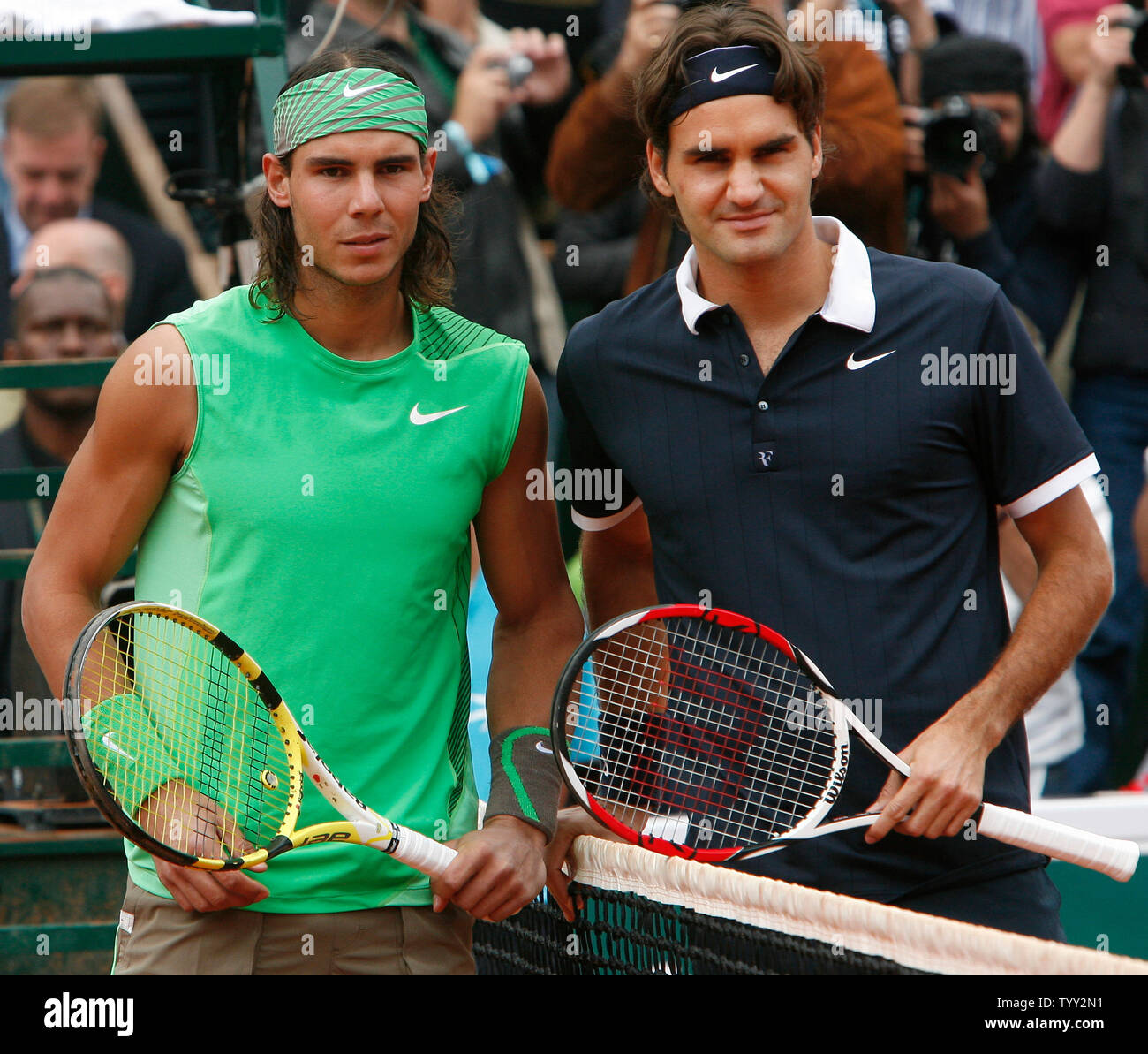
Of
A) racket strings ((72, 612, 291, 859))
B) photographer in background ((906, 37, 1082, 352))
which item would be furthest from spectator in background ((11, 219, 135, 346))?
racket strings ((72, 612, 291, 859))

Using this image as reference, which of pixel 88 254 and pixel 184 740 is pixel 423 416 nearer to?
pixel 184 740

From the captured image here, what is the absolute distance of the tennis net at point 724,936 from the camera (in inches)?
87.4

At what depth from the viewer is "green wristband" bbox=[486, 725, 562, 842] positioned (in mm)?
2611

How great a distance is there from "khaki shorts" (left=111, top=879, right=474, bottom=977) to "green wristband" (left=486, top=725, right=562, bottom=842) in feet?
0.81

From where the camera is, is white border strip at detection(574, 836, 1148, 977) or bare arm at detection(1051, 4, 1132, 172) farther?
bare arm at detection(1051, 4, 1132, 172)

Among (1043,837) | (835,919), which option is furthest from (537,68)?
(835,919)

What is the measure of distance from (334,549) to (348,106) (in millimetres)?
760

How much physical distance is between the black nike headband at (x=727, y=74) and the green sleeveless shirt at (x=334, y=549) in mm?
697

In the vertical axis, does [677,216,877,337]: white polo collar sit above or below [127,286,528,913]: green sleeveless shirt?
above

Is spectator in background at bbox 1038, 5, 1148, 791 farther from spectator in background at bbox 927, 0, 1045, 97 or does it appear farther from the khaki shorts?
the khaki shorts

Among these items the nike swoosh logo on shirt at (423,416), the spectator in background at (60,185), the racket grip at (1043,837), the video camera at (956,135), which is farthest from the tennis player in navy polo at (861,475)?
the spectator in background at (60,185)

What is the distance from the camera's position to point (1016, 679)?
263 cm
